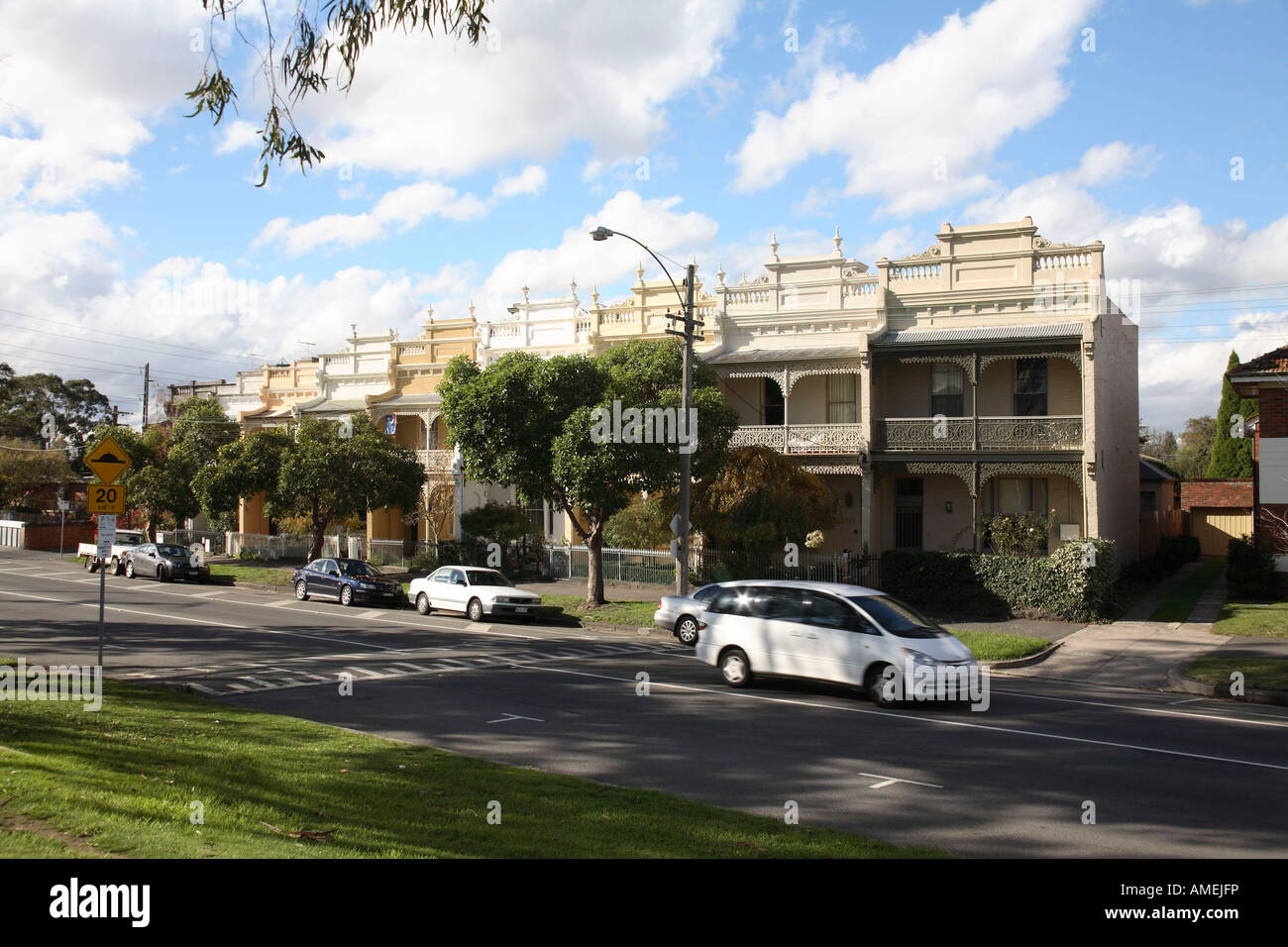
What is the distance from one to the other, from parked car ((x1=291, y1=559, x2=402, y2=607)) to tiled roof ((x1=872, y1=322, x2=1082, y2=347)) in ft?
51.7

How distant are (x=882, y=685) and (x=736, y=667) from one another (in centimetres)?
238

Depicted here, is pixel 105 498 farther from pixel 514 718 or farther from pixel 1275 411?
pixel 1275 411

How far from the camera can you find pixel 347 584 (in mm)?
27703

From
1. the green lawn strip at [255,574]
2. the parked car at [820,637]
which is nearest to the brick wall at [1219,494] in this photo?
the parked car at [820,637]

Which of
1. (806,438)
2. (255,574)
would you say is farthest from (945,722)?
(255,574)

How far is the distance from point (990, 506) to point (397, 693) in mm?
21402

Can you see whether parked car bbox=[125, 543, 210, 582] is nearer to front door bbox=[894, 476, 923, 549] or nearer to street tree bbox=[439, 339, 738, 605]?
street tree bbox=[439, 339, 738, 605]

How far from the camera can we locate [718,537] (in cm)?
2752

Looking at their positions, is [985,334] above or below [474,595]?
above

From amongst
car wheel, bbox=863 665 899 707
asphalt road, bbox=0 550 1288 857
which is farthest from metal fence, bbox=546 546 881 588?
car wheel, bbox=863 665 899 707

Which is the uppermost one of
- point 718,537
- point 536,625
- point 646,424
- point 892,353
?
point 892,353

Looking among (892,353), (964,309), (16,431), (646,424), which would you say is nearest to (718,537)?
(646,424)

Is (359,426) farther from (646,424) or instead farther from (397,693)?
(397,693)

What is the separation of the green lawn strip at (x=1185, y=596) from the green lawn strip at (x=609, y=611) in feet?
41.2
